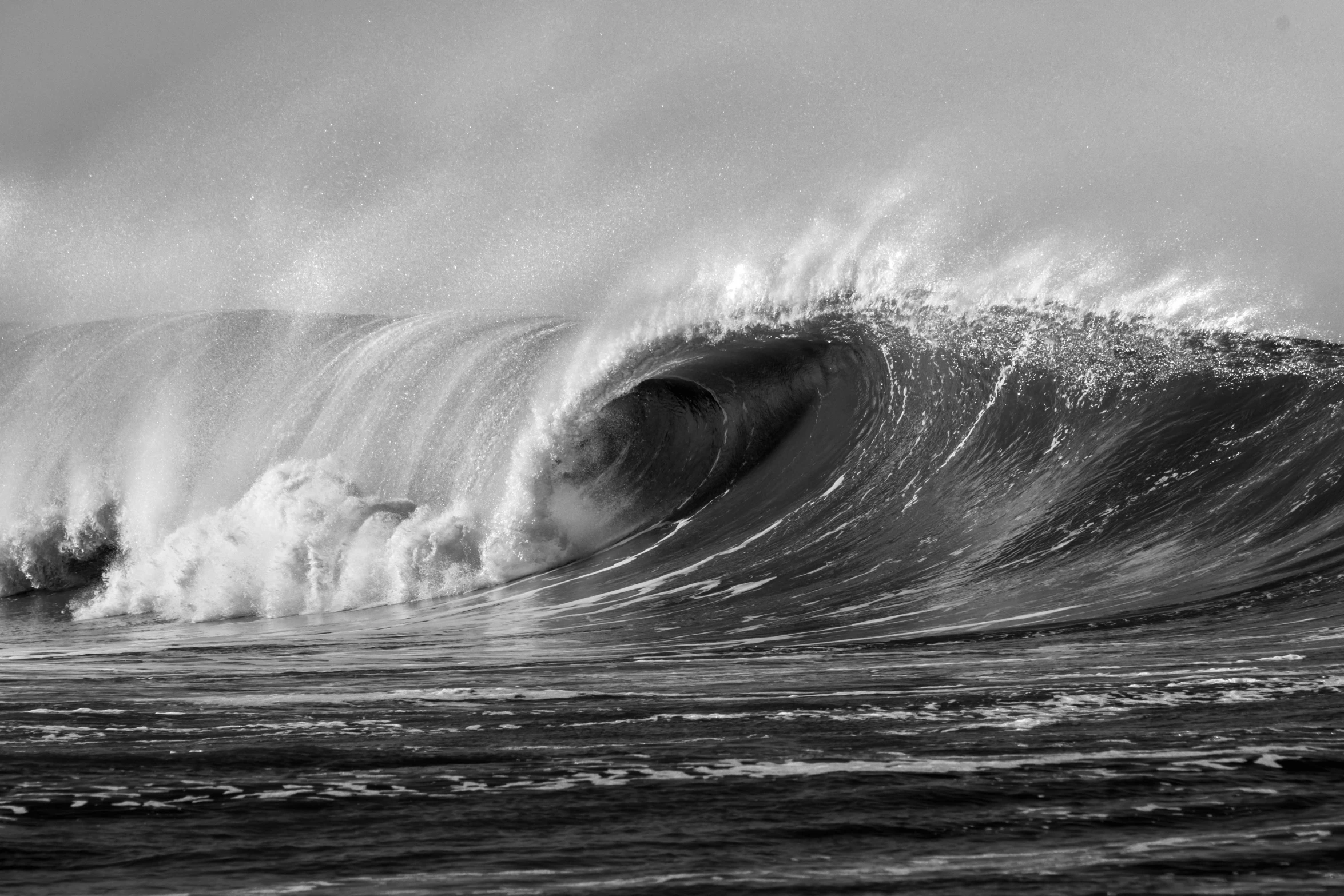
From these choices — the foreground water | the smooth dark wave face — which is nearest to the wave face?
the smooth dark wave face

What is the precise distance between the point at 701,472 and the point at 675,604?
432 centimetres

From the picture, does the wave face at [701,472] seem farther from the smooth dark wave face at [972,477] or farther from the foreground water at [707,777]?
the foreground water at [707,777]

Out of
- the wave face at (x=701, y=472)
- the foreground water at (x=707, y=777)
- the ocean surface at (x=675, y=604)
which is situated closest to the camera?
the foreground water at (x=707, y=777)

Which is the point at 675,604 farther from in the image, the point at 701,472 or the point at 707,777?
the point at 707,777

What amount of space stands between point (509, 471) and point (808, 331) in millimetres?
4435

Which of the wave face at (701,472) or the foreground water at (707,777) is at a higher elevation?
the wave face at (701,472)

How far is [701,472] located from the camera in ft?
49.5

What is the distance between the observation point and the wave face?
1044 cm

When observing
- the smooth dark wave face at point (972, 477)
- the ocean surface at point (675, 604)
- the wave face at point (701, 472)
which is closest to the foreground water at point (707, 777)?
the ocean surface at point (675, 604)

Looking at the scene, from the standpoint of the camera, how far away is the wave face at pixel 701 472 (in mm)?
10438

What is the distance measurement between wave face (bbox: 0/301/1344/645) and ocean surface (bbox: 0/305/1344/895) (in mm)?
63

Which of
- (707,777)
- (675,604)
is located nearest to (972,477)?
(675,604)

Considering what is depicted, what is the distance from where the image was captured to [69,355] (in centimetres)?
2281

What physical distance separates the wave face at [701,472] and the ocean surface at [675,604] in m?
0.06
